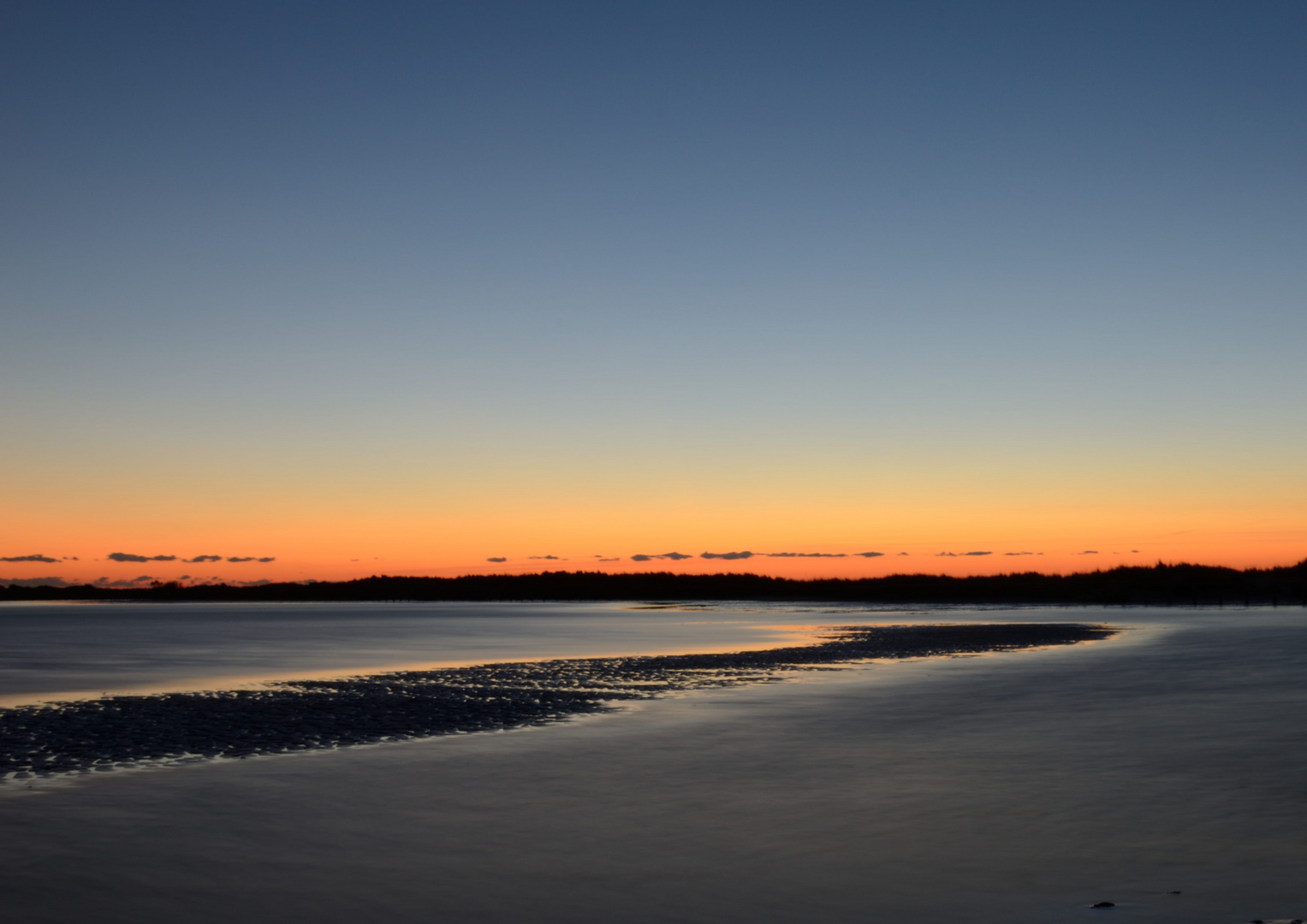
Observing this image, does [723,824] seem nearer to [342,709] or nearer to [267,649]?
[342,709]

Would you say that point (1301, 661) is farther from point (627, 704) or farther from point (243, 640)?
point (243, 640)

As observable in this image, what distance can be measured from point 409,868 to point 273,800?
429cm

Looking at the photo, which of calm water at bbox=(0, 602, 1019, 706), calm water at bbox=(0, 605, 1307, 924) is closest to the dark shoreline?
calm water at bbox=(0, 605, 1307, 924)

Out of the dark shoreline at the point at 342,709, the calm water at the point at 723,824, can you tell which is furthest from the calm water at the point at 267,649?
the calm water at the point at 723,824

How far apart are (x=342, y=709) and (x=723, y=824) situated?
49.5 ft

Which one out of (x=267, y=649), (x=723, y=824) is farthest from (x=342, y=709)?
(x=267, y=649)

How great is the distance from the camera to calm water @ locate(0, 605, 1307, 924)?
990cm

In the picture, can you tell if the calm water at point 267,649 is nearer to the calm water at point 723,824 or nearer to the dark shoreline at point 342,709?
the dark shoreline at point 342,709

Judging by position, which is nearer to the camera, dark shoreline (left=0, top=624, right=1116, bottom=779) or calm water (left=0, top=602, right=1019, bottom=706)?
dark shoreline (left=0, top=624, right=1116, bottom=779)

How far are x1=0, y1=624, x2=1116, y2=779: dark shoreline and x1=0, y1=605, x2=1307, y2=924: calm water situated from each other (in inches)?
73.9

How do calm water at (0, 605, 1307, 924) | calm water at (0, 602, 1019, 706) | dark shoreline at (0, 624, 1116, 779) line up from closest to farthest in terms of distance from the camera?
calm water at (0, 605, 1307, 924)
dark shoreline at (0, 624, 1116, 779)
calm water at (0, 602, 1019, 706)

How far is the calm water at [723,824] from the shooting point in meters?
9.90

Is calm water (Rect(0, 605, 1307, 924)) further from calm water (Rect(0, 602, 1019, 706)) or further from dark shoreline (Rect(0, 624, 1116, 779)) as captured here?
calm water (Rect(0, 602, 1019, 706))

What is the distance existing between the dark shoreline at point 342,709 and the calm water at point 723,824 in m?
1.88
